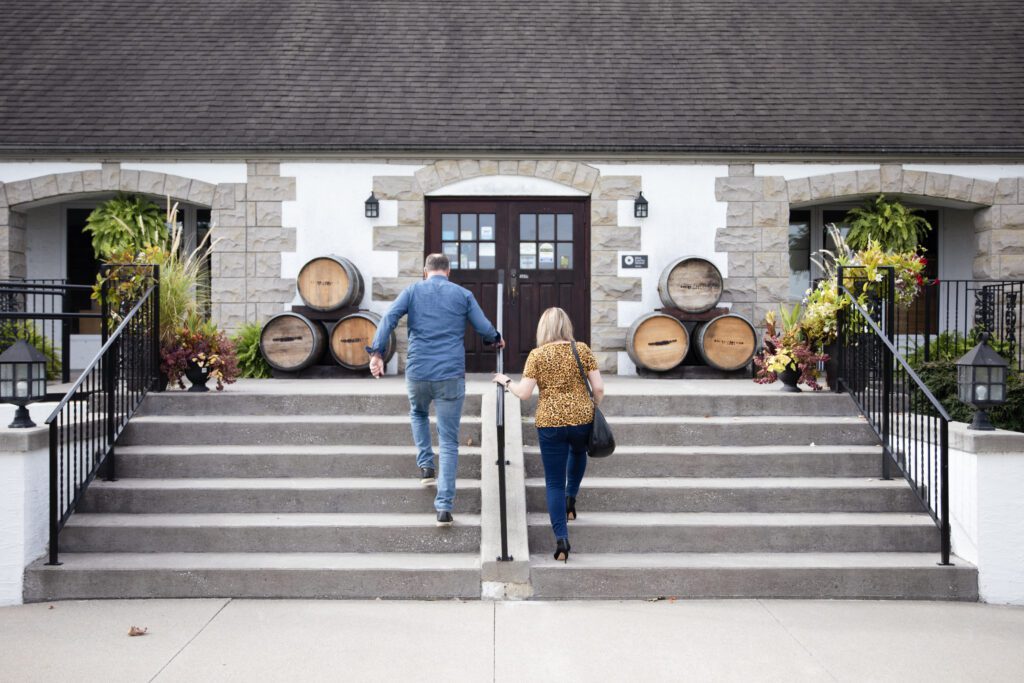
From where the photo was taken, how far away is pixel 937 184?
10.7 m

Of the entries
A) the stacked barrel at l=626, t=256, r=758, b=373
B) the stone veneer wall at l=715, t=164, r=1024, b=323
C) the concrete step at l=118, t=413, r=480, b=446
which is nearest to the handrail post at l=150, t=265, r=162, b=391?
the concrete step at l=118, t=413, r=480, b=446

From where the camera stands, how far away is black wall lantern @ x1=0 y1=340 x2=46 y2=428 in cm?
568

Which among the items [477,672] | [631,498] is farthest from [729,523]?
[477,672]

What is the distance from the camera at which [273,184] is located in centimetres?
1068

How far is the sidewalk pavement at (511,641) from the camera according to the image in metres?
4.36

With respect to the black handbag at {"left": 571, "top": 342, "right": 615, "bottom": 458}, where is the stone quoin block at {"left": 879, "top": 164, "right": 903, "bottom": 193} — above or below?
above

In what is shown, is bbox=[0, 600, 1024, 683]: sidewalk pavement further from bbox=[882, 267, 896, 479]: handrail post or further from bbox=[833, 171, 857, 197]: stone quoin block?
bbox=[833, 171, 857, 197]: stone quoin block

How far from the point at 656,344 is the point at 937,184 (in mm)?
4065

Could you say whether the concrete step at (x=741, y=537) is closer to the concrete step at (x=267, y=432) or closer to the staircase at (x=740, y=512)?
the staircase at (x=740, y=512)

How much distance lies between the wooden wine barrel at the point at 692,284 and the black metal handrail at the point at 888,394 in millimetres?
1839

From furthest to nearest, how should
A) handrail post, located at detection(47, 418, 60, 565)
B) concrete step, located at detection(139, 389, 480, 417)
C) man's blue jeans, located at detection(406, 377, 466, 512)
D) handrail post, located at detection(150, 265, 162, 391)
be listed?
handrail post, located at detection(150, 265, 162, 391), concrete step, located at detection(139, 389, 480, 417), man's blue jeans, located at detection(406, 377, 466, 512), handrail post, located at detection(47, 418, 60, 565)

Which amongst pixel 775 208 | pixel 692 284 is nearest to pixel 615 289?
pixel 692 284

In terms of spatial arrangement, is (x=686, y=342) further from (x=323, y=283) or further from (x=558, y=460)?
(x=558, y=460)

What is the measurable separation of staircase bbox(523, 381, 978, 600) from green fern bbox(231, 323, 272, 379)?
4.17 metres
